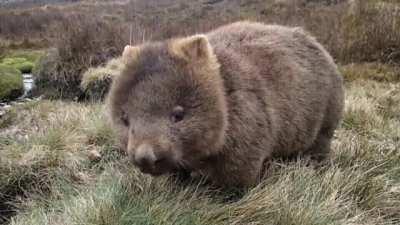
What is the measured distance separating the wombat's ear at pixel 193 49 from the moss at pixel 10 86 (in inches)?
306

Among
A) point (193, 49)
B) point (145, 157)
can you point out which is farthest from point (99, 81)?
point (145, 157)

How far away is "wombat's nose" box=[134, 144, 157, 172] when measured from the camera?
8.30ft

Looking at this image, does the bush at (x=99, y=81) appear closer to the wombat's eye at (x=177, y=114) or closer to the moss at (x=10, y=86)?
the moss at (x=10, y=86)

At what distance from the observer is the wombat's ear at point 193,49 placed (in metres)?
3.07

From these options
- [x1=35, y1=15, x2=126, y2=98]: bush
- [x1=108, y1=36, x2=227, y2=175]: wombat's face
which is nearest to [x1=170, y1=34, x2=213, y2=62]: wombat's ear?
[x1=108, y1=36, x2=227, y2=175]: wombat's face

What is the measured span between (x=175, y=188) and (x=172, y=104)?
69 cm

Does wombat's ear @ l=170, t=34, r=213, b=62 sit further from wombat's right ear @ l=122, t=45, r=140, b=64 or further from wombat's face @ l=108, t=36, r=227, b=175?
wombat's right ear @ l=122, t=45, r=140, b=64

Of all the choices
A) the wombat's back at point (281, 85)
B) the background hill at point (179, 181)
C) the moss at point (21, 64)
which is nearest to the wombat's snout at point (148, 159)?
the background hill at point (179, 181)

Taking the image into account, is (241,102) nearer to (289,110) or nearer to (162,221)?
(289,110)

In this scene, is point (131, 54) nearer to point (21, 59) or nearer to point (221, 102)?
point (221, 102)

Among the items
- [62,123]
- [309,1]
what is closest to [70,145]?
[62,123]

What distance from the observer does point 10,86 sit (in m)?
10.5

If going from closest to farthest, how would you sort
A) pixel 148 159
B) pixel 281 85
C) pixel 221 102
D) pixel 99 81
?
1. pixel 148 159
2. pixel 221 102
3. pixel 281 85
4. pixel 99 81

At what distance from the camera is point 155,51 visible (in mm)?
3105
